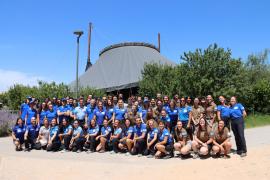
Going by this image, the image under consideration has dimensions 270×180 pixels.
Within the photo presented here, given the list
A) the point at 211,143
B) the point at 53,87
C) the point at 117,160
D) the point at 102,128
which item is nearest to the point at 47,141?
the point at 102,128

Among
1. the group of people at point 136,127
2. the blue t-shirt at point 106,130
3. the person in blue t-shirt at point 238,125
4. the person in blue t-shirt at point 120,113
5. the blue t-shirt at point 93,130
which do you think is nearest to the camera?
the person in blue t-shirt at point 238,125

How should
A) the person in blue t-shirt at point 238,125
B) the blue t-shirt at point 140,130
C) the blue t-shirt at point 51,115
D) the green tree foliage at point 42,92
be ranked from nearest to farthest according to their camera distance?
the person in blue t-shirt at point 238,125
the blue t-shirt at point 140,130
the blue t-shirt at point 51,115
the green tree foliage at point 42,92

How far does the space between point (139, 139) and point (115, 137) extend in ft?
2.77

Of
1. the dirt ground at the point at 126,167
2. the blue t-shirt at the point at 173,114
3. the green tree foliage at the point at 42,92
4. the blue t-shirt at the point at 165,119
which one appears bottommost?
the dirt ground at the point at 126,167

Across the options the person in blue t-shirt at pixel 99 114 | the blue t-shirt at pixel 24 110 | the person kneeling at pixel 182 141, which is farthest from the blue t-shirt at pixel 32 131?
the person kneeling at pixel 182 141

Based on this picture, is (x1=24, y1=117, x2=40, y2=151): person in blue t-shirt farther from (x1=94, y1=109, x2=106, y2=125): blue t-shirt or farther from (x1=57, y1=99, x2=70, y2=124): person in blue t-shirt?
(x1=94, y1=109, x2=106, y2=125): blue t-shirt

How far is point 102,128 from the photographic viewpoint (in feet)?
35.5

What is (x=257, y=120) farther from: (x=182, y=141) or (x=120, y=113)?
(x=182, y=141)

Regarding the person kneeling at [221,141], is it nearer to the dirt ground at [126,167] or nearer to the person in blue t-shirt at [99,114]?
the dirt ground at [126,167]

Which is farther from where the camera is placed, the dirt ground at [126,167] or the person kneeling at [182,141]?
the person kneeling at [182,141]

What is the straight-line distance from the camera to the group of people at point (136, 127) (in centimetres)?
913

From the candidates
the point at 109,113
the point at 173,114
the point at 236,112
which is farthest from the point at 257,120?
the point at 109,113

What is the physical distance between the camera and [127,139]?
1015 cm

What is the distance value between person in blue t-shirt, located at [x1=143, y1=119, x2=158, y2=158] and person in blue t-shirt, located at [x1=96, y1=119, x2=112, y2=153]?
1.45m
